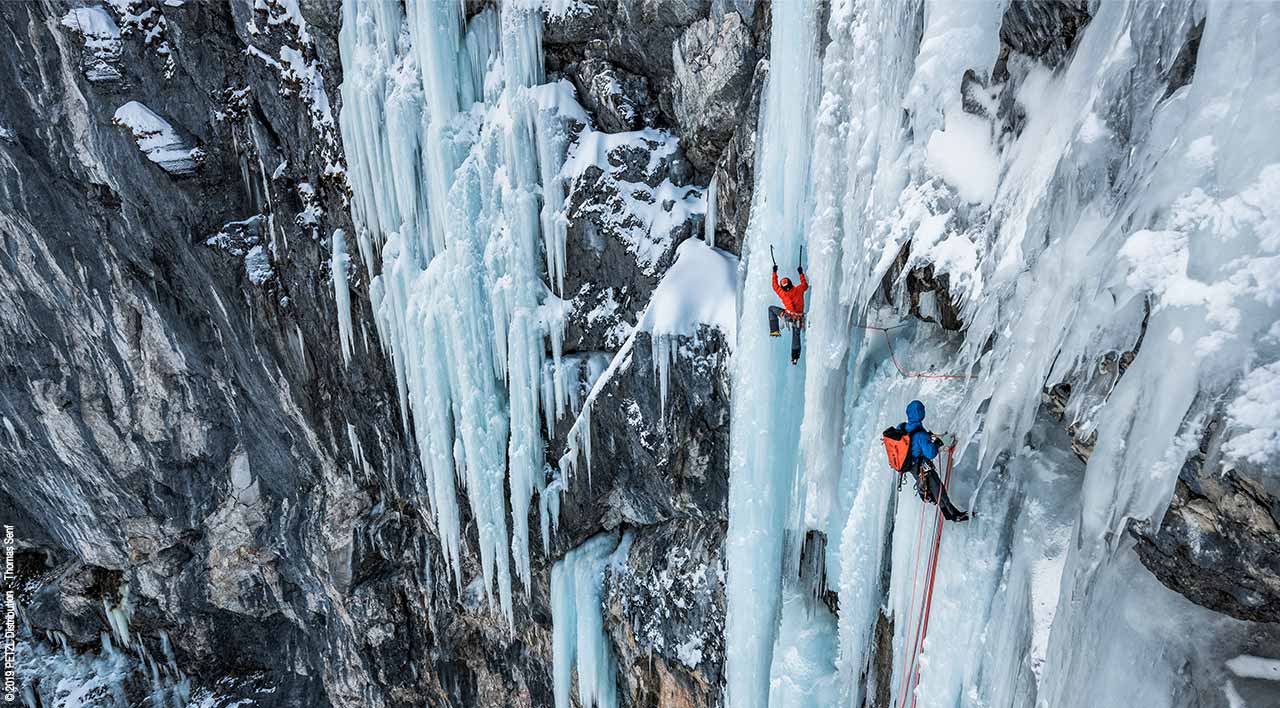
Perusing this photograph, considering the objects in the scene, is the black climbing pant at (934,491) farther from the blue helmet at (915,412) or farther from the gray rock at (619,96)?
the gray rock at (619,96)

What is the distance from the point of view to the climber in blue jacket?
3.52 meters

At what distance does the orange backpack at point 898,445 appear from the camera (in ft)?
11.6

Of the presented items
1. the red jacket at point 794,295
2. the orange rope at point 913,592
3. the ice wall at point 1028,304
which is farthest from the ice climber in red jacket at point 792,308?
the orange rope at point 913,592

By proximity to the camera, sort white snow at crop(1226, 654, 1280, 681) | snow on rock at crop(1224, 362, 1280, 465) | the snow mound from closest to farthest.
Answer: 1. snow on rock at crop(1224, 362, 1280, 465)
2. white snow at crop(1226, 654, 1280, 681)
3. the snow mound

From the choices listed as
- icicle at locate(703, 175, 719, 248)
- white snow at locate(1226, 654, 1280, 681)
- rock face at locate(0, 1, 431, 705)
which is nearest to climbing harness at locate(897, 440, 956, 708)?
white snow at locate(1226, 654, 1280, 681)

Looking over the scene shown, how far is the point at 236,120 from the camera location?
9.39 meters

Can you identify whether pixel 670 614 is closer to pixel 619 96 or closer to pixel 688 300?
pixel 688 300

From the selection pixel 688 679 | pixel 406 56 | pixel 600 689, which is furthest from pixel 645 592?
pixel 406 56

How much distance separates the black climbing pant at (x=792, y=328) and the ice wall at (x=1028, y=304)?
0.10m

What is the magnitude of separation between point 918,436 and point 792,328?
1711 mm

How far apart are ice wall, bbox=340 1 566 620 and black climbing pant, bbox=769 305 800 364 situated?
290 centimetres

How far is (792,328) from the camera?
5090 mm

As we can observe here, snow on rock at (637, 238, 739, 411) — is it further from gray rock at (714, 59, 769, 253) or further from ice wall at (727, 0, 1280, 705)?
ice wall at (727, 0, 1280, 705)

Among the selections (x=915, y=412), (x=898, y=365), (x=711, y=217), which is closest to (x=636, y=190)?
(x=711, y=217)
